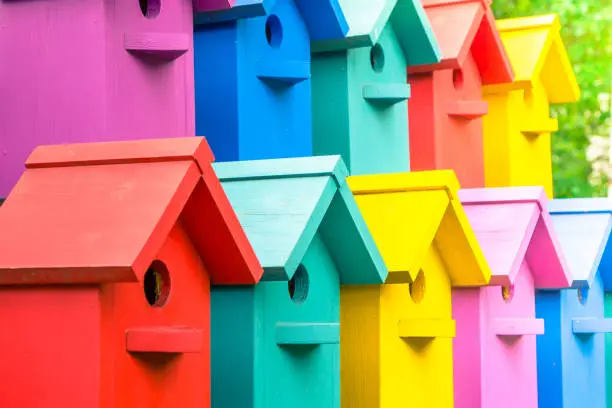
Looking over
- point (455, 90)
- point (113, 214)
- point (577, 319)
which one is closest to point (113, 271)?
point (113, 214)

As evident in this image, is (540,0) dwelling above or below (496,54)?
above

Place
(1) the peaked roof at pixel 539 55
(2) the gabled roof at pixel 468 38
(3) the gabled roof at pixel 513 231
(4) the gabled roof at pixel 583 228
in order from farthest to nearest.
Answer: (1) the peaked roof at pixel 539 55
(2) the gabled roof at pixel 468 38
(4) the gabled roof at pixel 583 228
(3) the gabled roof at pixel 513 231

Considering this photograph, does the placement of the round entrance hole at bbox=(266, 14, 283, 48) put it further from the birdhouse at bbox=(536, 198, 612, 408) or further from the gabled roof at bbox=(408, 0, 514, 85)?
the birdhouse at bbox=(536, 198, 612, 408)

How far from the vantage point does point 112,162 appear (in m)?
4.85

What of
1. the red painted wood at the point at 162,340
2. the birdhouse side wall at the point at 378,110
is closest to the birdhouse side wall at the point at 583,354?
the birdhouse side wall at the point at 378,110

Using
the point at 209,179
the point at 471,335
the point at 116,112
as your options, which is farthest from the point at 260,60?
the point at 209,179

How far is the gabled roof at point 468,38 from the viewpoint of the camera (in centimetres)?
868

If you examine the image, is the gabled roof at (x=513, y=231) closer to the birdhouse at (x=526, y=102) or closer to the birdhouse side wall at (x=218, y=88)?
the birdhouse side wall at (x=218, y=88)

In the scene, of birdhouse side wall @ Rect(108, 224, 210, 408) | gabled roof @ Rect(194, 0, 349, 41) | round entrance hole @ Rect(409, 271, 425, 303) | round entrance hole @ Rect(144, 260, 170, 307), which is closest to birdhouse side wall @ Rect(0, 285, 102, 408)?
birdhouse side wall @ Rect(108, 224, 210, 408)

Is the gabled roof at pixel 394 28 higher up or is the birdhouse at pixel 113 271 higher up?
the gabled roof at pixel 394 28

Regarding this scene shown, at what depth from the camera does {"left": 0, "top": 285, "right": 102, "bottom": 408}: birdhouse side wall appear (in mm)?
4430

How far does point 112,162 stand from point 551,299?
4207 millimetres

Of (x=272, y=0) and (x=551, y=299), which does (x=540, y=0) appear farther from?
(x=272, y=0)

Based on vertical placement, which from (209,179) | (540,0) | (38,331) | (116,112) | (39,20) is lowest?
(38,331)
